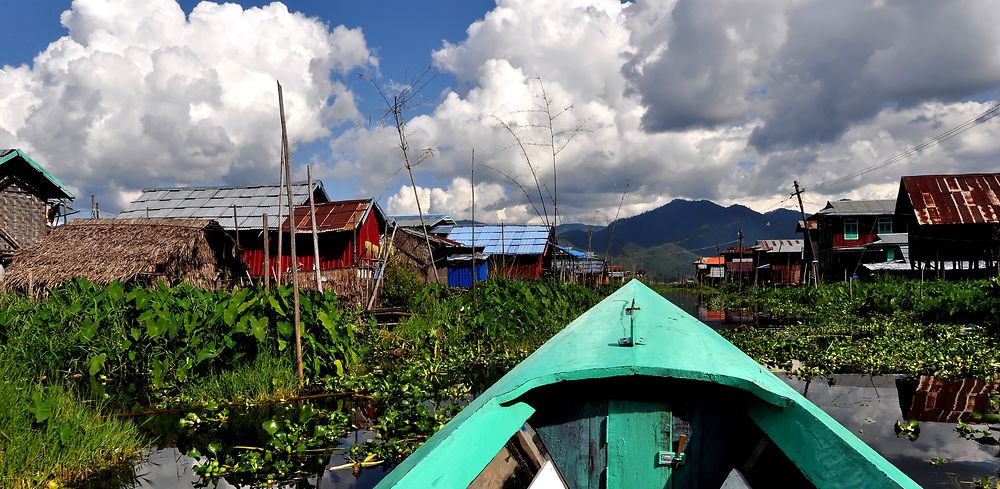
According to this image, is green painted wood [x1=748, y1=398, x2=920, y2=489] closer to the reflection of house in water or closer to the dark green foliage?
the reflection of house in water

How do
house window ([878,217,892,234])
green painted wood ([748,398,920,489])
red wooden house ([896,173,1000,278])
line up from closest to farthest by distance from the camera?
green painted wood ([748,398,920,489]), red wooden house ([896,173,1000,278]), house window ([878,217,892,234])

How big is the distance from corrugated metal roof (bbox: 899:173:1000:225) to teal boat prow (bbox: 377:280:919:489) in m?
28.8

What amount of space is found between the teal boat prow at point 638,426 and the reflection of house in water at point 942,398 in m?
6.07

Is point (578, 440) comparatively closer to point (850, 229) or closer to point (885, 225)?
point (850, 229)

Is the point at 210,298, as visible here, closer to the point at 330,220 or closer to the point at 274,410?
the point at 274,410

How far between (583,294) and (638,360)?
14.3m

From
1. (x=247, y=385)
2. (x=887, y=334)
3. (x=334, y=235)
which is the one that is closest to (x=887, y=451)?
(x=247, y=385)

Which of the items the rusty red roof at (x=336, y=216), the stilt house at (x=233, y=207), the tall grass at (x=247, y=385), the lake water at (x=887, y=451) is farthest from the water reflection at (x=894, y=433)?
the stilt house at (x=233, y=207)

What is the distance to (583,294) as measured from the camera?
55.3 ft

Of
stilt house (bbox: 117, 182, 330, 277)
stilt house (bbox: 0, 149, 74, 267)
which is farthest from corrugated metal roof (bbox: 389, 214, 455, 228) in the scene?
stilt house (bbox: 0, 149, 74, 267)

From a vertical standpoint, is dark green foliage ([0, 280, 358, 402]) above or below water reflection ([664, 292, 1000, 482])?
above

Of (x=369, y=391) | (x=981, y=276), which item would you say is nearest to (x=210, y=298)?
(x=369, y=391)

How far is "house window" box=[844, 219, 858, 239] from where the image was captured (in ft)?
116

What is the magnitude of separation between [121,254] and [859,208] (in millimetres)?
36752
